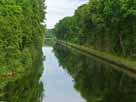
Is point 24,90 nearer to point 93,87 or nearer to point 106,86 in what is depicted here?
point 93,87

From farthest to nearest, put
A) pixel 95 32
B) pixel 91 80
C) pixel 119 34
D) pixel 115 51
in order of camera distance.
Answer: pixel 95 32
pixel 115 51
pixel 119 34
pixel 91 80

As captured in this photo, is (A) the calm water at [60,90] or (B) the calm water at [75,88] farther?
(A) the calm water at [60,90]

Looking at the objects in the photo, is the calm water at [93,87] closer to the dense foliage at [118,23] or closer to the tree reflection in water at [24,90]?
the tree reflection in water at [24,90]

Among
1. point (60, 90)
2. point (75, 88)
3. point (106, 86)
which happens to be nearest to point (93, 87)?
point (106, 86)

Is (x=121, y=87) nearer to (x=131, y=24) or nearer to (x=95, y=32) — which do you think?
(x=131, y=24)

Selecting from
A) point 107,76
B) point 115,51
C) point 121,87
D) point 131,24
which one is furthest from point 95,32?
point 121,87

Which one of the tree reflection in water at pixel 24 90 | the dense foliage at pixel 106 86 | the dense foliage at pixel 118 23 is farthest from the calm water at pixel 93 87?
the dense foliage at pixel 118 23

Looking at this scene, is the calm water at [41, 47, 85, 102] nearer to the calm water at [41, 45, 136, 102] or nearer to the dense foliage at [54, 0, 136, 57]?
the calm water at [41, 45, 136, 102]

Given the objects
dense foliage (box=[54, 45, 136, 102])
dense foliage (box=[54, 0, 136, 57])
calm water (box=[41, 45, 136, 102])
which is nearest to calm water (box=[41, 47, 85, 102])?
calm water (box=[41, 45, 136, 102])

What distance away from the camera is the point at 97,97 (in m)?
41.2

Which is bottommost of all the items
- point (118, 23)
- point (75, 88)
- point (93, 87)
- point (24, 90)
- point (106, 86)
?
point (75, 88)

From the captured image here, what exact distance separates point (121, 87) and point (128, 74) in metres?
8.84

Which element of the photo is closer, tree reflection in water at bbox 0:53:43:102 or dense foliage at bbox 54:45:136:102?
tree reflection in water at bbox 0:53:43:102

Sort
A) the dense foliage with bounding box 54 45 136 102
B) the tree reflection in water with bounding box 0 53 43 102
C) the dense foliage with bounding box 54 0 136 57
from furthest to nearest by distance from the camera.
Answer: the dense foliage with bounding box 54 0 136 57, the dense foliage with bounding box 54 45 136 102, the tree reflection in water with bounding box 0 53 43 102
